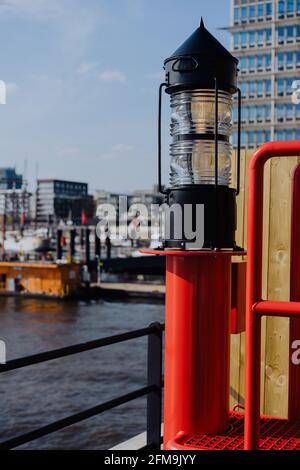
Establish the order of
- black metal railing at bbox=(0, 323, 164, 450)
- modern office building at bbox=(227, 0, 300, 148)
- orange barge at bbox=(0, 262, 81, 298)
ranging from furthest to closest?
modern office building at bbox=(227, 0, 300, 148) < orange barge at bbox=(0, 262, 81, 298) < black metal railing at bbox=(0, 323, 164, 450)

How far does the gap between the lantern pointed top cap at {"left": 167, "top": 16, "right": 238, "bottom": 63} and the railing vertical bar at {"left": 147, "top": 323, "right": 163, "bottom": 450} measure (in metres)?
1.60

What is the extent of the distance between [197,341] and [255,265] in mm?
763

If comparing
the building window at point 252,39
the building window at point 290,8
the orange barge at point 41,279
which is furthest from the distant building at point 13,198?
the orange barge at point 41,279

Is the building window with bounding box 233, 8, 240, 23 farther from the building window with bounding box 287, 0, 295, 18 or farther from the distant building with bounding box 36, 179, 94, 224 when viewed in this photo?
the distant building with bounding box 36, 179, 94, 224

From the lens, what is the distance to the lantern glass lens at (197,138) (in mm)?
3166

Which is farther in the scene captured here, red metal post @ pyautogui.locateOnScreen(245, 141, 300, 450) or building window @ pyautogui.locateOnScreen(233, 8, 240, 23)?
building window @ pyautogui.locateOnScreen(233, 8, 240, 23)

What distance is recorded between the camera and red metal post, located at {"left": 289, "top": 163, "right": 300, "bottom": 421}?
3113 mm

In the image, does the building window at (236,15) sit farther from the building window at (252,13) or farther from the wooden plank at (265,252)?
the wooden plank at (265,252)

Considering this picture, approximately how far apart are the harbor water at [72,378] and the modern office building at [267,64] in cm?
4960

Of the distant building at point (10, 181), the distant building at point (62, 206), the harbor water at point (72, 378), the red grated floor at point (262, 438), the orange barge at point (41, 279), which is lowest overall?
the harbor water at point (72, 378)

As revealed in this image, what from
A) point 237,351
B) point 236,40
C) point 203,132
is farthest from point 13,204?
point 203,132

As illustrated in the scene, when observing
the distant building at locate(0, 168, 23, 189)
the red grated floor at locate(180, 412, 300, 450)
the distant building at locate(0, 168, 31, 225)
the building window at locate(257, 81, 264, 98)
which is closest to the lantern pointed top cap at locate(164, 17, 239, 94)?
the red grated floor at locate(180, 412, 300, 450)

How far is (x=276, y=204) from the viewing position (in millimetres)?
4004

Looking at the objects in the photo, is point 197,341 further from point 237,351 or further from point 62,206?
point 62,206
